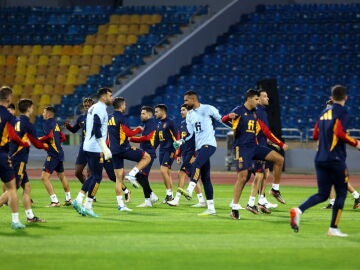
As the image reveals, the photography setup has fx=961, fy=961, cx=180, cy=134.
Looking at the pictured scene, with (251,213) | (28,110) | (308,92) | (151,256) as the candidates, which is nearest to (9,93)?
(28,110)

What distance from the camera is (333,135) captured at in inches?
585

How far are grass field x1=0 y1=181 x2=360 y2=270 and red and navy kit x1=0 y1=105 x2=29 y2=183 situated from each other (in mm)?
917

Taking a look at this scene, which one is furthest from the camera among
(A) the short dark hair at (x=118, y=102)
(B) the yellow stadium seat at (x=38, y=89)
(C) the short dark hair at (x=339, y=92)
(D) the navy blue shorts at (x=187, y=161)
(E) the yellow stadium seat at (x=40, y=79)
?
(E) the yellow stadium seat at (x=40, y=79)

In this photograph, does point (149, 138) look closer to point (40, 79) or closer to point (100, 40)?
point (40, 79)

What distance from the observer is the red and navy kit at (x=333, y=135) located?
14.8 m

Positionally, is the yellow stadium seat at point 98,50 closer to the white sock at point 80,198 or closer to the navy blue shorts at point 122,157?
the navy blue shorts at point 122,157

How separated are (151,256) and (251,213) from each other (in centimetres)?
687

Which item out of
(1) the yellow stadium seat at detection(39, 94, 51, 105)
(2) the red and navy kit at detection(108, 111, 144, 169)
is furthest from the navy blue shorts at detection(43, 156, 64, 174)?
(1) the yellow stadium seat at detection(39, 94, 51, 105)

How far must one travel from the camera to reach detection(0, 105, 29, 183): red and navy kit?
15383mm

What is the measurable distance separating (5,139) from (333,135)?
524cm

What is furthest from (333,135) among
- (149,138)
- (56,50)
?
(56,50)

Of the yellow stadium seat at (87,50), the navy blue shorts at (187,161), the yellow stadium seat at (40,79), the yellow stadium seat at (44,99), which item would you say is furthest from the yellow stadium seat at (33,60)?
the navy blue shorts at (187,161)

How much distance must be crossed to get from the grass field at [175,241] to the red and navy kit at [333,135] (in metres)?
1.27

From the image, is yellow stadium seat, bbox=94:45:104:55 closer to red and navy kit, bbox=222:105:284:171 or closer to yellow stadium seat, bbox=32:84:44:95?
yellow stadium seat, bbox=32:84:44:95
